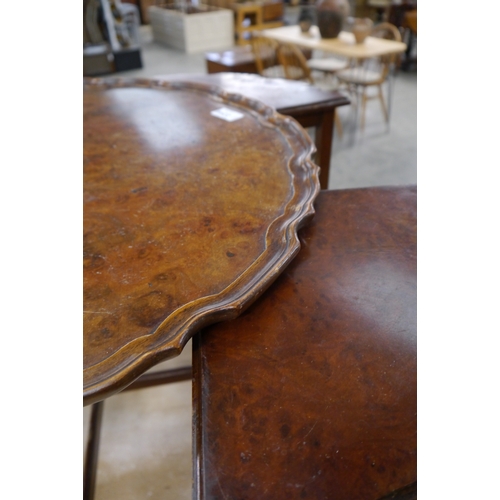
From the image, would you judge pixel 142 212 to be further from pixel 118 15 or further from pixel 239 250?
pixel 118 15

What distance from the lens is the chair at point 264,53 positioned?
3412 mm

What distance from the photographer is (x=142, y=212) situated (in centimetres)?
87

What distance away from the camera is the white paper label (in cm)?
130

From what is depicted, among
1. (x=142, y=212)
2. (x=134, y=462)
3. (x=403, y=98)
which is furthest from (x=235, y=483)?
(x=403, y=98)

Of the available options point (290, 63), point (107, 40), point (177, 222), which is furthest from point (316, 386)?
point (107, 40)

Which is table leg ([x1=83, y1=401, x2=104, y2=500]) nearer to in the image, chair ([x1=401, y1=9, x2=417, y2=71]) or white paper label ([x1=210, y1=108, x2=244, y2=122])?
white paper label ([x1=210, y1=108, x2=244, y2=122])

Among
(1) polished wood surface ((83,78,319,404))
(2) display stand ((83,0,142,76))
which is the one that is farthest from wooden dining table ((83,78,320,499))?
(2) display stand ((83,0,142,76))

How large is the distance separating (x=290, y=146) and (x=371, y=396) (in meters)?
0.69

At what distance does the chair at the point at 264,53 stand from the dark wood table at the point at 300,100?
1778 millimetres

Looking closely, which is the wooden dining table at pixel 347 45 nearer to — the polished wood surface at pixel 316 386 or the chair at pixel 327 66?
the chair at pixel 327 66

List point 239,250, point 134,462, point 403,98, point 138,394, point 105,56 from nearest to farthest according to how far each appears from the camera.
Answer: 1. point 239,250
2. point 134,462
3. point 138,394
4. point 403,98
5. point 105,56

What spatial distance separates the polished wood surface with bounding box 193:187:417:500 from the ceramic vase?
3197mm

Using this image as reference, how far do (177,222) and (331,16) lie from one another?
3.23m

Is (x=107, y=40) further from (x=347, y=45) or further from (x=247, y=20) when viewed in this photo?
(x=347, y=45)
